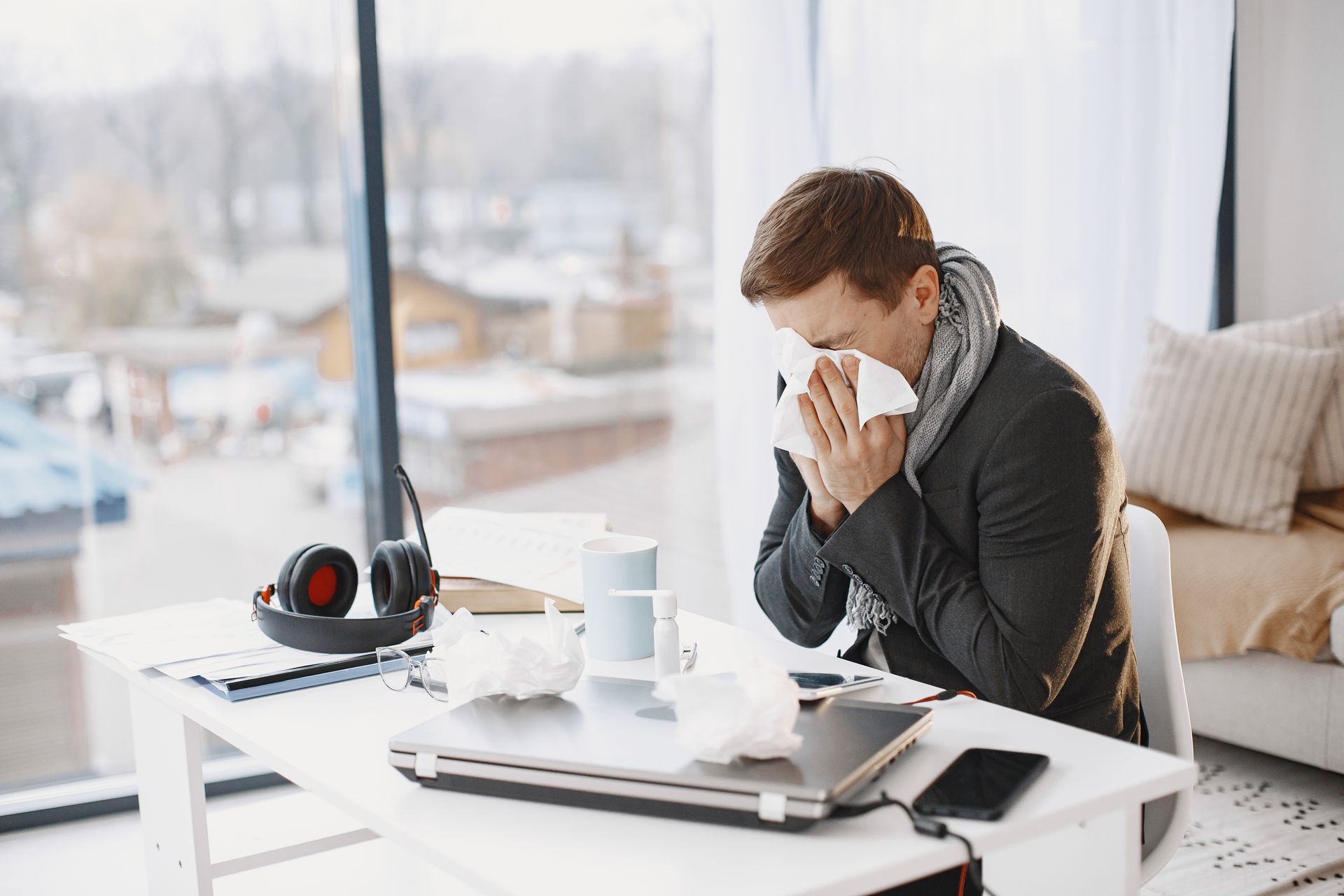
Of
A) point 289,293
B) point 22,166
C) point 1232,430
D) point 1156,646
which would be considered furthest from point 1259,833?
point 22,166

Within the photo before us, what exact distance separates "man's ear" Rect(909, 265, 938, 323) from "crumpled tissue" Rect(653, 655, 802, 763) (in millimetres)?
577

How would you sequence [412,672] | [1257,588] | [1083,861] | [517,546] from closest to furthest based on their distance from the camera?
[1083,861], [412,672], [517,546], [1257,588]

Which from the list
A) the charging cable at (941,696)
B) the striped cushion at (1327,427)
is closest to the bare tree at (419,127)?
the charging cable at (941,696)

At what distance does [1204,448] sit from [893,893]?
1.76 m

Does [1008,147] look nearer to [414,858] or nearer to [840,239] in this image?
[840,239]

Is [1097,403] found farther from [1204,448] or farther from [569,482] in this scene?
[569,482]

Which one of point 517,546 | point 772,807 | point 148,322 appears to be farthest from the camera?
point 148,322

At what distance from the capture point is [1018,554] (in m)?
1.18

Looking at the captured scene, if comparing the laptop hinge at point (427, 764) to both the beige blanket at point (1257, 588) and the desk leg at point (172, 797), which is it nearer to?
the desk leg at point (172, 797)

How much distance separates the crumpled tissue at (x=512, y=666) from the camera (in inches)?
38.7

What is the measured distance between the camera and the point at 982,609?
1.19 m

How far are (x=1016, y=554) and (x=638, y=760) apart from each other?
20.1 inches

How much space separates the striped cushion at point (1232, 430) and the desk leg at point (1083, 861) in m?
1.59

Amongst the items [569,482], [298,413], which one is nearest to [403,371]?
[298,413]
